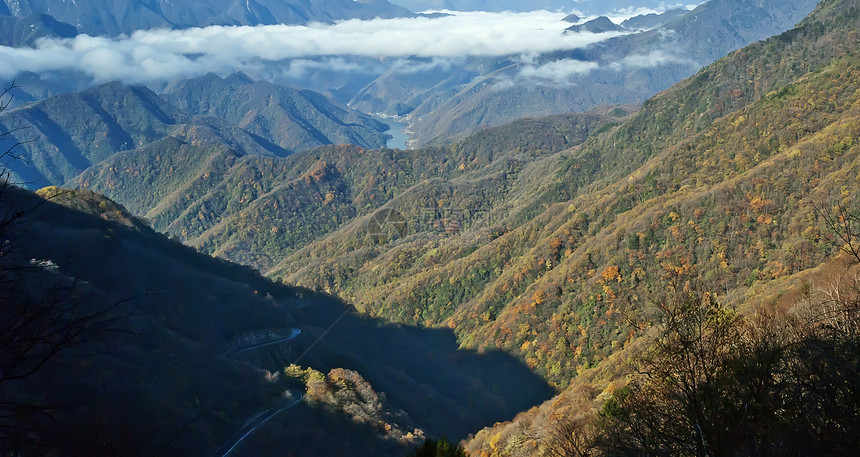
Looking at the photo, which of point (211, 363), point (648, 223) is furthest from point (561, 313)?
point (211, 363)

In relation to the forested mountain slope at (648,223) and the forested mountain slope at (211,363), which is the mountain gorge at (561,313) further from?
the forested mountain slope at (648,223)

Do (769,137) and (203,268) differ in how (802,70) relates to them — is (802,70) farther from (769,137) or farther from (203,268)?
(203,268)

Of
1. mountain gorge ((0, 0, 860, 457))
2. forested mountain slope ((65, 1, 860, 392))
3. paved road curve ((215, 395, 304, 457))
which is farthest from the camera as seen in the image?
forested mountain slope ((65, 1, 860, 392))

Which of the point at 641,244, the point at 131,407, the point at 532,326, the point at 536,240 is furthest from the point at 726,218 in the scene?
the point at 131,407

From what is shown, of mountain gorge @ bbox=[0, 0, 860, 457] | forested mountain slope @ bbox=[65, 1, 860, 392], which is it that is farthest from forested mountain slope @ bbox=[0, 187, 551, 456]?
forested mountain slope @ bbox=[65, 1, 860, 392]

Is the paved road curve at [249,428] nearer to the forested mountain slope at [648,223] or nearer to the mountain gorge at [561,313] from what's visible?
the mountain gorge at [561,313]

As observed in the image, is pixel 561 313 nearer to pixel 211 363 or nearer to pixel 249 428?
pixel 211 363

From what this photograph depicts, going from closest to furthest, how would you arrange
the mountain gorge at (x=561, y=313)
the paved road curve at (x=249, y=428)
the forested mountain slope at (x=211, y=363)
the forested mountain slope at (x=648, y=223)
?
the mountain gorge at (x=561, y=313) → the forested mountain slope at (x=211, y=363) → the paved road curve at (x=249, y=428) → the forested mountain slope at (x=648, y=223)

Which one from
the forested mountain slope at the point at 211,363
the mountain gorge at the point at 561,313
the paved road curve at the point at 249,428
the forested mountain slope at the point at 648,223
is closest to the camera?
the mountain gorge at the point at 561,313

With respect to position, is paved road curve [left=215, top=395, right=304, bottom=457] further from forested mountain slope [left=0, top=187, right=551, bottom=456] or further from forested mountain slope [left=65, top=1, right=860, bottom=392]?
forested mountain slope [left=65, top=1, right=860, bottom=392]

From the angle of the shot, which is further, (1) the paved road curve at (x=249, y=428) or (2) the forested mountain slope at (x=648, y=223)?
(2) the forested mountain slope at (x=648, y=223)

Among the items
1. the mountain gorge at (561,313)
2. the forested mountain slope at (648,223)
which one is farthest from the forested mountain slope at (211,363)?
the forested mountain slope at (648,223)
